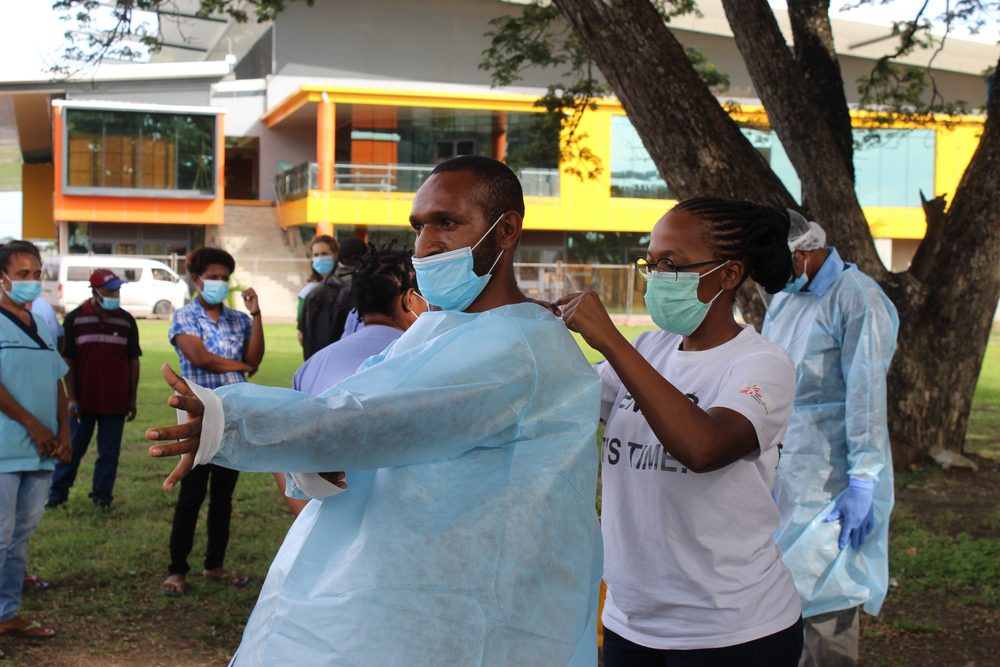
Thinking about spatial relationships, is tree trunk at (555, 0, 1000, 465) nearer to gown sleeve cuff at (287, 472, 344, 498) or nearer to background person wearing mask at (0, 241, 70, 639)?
background person wearing mask at (0, 241, 70, 639)

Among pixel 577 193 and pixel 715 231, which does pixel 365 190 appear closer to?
pixel 577 193

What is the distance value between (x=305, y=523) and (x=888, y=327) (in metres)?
2.98

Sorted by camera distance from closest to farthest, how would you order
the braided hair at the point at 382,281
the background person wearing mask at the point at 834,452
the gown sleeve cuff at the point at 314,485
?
the gown sleeve cuff at the point at 314,485
the background person wearing mask at the point at 834,452
the braided hair at the point at 382,281

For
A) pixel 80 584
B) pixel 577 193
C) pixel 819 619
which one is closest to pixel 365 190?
pixel 577 193

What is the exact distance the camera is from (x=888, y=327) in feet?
14.1

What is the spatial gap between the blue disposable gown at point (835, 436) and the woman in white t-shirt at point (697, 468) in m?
1.30

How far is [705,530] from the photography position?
2611 millimetres

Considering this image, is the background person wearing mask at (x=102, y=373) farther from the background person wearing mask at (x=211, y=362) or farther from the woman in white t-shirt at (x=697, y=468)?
the woman in white t-shirt at (x=697, y=468)

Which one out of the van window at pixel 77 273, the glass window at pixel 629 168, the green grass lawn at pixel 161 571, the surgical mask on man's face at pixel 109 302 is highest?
the glass window at pixel 629 168

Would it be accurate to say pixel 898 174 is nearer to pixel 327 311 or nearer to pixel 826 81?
pixel 826 81

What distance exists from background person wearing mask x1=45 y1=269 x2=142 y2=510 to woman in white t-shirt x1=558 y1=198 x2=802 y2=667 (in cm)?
601

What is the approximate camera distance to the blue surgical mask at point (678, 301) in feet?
9.27

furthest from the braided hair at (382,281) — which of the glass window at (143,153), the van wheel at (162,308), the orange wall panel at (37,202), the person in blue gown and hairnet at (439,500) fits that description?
the orange wall panel at (37,202)

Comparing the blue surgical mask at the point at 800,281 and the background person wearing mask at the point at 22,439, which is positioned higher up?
the blue surgical mask at the point at 800,281
